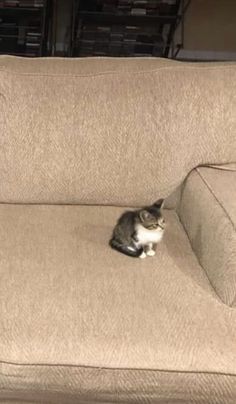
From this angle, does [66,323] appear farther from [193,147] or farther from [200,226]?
[193,147]

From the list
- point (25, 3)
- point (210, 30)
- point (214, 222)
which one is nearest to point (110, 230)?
point (214, 222)

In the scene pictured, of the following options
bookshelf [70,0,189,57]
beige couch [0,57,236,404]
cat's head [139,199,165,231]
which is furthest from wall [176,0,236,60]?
cat's head [139,199,165,231]

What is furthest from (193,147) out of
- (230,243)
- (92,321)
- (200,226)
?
(92,321)

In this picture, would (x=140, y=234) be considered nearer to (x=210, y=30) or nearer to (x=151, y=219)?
(x=151, y=219)

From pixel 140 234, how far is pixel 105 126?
35cm

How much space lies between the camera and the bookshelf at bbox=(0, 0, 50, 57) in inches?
118

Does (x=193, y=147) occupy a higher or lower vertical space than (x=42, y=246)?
higher

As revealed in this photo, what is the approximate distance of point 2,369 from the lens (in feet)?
3.34

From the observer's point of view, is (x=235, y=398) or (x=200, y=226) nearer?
(x=235, y=398)

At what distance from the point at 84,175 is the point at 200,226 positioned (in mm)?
382

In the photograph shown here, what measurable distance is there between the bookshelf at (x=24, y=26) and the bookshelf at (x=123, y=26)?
212mm

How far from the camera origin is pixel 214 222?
49.4 inches

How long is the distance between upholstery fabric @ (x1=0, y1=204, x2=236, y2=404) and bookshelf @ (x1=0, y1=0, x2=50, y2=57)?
2205 millimetres

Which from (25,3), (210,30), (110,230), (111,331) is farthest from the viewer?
(210,30)
